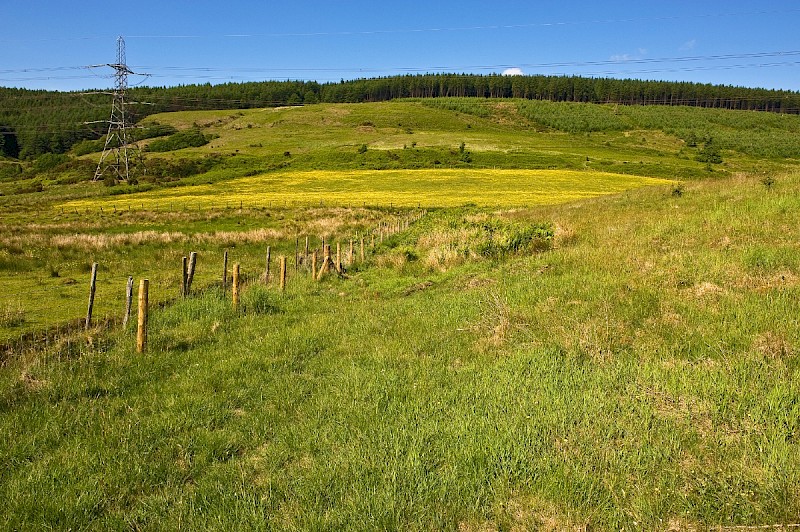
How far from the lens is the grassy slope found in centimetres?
480

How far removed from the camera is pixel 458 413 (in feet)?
21.4

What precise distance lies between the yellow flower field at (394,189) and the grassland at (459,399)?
37.3 metres

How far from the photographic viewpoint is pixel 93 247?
2923cm

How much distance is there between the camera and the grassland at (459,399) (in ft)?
15.9

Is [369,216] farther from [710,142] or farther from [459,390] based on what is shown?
[710,142]

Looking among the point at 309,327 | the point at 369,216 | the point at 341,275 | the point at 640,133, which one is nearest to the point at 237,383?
the point at 309,327

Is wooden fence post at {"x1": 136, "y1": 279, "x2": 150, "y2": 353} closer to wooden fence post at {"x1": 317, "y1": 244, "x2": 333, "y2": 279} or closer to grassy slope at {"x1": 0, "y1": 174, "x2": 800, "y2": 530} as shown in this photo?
grassy slope at {"x1": 0, "y1": 174, "x2": 800, "y2": 530}

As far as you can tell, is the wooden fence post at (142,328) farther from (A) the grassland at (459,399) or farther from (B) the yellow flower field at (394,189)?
(B) the yellow flower field at (394,189)

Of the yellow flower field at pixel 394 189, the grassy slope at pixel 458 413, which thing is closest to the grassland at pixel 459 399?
the grassy slope at pixel 458 413

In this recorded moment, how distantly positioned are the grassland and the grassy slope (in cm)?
3

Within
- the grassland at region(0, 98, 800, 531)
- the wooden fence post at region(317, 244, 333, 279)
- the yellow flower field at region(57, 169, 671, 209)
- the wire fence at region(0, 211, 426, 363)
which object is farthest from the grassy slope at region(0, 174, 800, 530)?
the yellow flower field at region(57, 169, 671, 209)

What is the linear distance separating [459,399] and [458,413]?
489 millimetres

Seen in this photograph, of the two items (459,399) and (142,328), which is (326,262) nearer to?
(142,328)

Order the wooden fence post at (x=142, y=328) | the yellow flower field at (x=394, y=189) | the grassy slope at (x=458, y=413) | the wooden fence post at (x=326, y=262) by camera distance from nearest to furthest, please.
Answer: the grassy slope at (x=458, y=413), the wooden fence post at (x=142, y=328), the wooden fence post at (x=326, y=262), the yellow flower field at (x=394, y=189)
